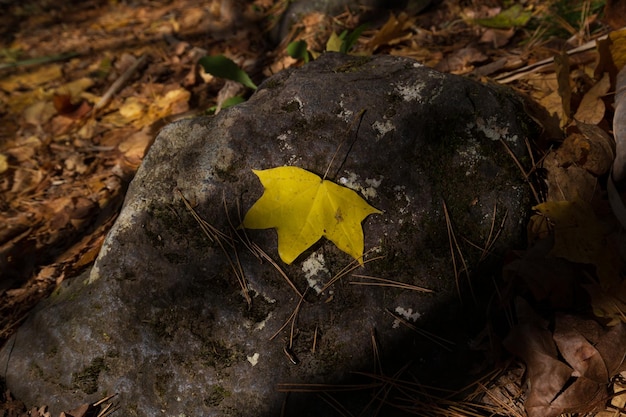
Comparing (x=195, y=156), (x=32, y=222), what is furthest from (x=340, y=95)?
(x=32, y=222)

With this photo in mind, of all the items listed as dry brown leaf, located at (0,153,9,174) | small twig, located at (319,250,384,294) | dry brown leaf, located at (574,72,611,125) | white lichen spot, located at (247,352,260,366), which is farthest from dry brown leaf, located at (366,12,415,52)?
dry brown leaf, located at (0,153,9,174)

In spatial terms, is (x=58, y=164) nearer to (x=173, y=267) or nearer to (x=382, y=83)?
(x=173, y=267)

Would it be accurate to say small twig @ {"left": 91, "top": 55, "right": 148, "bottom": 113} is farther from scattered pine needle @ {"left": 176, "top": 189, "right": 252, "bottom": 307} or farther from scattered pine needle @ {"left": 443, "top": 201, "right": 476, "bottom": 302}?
scattered pine needle @ {"left": 443, "top": 201, "right": 476, "bottom": 302}

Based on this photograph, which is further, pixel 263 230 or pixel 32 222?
pixel 32 222

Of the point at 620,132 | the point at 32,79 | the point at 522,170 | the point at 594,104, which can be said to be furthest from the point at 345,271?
the point at 32,79

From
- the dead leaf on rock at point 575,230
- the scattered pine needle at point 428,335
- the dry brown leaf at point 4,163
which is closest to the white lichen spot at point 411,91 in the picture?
the dead leaf on rock at point 575,230
